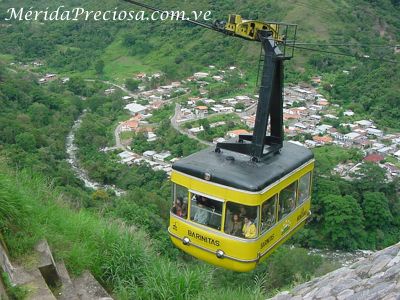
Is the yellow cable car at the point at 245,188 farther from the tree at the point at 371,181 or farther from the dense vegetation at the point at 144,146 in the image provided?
the tree at the point at 371,181

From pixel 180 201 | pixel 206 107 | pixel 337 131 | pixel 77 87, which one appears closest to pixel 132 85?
pixel 77 87

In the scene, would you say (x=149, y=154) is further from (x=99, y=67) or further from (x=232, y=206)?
(x=232, y=206)

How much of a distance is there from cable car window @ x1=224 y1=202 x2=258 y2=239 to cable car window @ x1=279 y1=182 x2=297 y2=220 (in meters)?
0.55

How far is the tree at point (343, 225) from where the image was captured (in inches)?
795

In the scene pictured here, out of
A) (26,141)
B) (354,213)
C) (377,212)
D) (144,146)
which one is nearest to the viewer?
(354,213)

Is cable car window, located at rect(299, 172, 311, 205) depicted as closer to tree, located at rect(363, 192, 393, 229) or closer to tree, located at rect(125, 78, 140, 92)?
tree, located at rect(363, 192, 393, 229)

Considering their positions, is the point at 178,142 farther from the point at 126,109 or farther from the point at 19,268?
the point at 19,268

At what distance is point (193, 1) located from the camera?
57406mm

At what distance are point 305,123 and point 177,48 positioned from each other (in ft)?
72.8

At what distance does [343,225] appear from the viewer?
20.3 meters

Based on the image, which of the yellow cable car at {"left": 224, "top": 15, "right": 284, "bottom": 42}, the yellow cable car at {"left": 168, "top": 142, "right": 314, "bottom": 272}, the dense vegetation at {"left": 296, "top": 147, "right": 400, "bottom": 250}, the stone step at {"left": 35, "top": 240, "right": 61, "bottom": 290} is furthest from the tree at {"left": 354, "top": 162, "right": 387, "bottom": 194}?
the stone step at {"left": 35, "top": 240, "right": 61, "bottom": 290}

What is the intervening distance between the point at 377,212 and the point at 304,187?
16855 millimetres

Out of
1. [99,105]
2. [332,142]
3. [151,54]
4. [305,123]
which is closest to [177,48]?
[151,54]

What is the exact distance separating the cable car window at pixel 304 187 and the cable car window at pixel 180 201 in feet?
4.31
